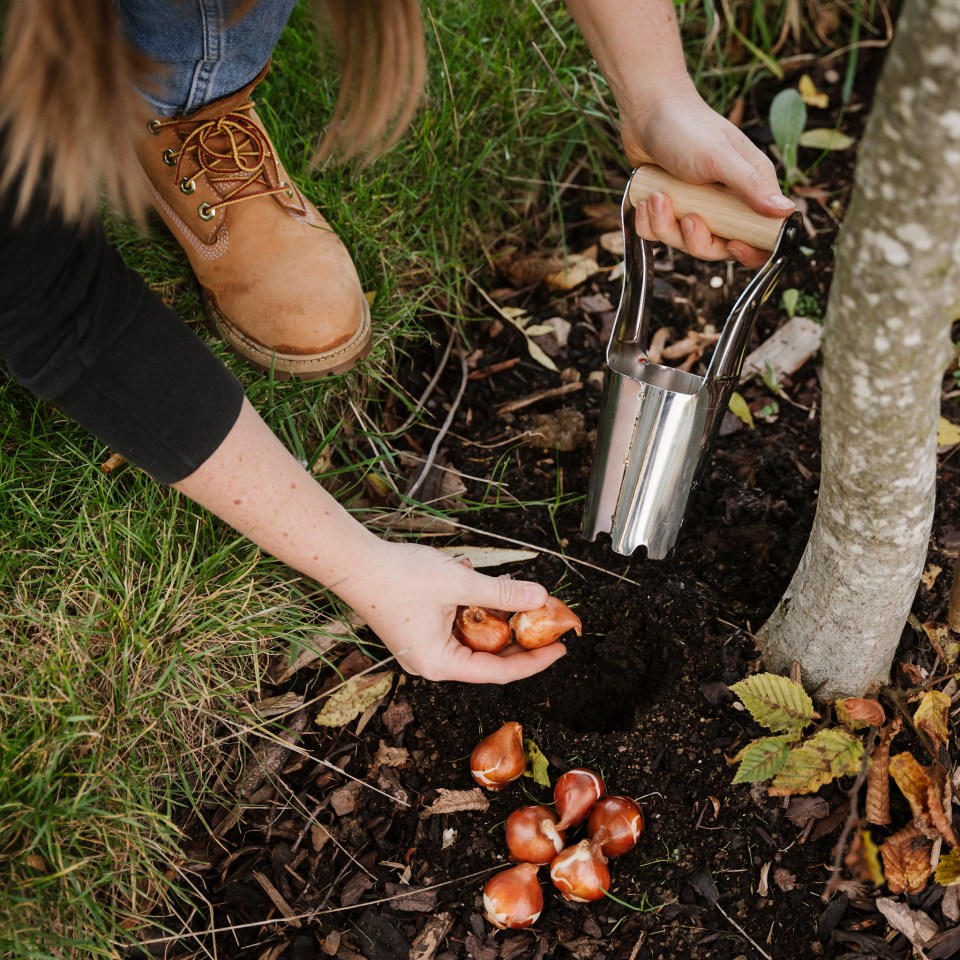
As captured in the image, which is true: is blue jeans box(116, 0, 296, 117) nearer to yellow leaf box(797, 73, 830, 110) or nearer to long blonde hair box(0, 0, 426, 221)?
long blonde hair box(0, 0, 426, 221)

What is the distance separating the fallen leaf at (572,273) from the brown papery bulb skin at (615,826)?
1501 mm

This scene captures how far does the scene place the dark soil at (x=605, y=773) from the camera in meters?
1.70

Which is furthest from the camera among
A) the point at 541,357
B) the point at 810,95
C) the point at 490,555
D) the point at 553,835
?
the point at 810,95

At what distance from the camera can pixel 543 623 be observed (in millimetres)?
1864

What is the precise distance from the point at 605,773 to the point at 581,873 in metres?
0.22

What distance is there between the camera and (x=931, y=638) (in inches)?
74.0

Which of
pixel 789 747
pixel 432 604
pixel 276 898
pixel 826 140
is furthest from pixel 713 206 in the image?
pixel 276 898

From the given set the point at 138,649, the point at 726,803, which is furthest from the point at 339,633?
the point at 726,803

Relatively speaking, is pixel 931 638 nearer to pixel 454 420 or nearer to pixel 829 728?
pixel 829 728

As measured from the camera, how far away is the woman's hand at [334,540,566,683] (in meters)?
1.79

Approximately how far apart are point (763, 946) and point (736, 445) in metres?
1.13

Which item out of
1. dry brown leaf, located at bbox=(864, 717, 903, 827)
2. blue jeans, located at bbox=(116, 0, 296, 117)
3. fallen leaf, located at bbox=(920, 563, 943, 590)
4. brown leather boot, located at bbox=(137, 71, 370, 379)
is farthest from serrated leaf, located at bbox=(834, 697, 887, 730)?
blue jeans, located at bbox=(116, 0, 296, 117)

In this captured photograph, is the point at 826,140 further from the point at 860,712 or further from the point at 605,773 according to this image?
the point at 605,773

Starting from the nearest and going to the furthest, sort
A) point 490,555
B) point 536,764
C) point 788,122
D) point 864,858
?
point 864,858 → point 536,764 → point 490,555 → point 788,122
